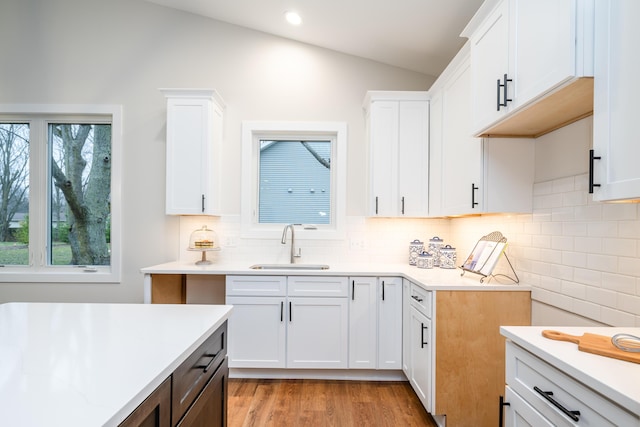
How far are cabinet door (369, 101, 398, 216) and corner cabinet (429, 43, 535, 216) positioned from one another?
32 cm

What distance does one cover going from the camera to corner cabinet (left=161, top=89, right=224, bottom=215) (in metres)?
2.84

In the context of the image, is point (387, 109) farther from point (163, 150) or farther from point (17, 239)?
point (17, 239)

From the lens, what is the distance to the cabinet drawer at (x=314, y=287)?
262 cm

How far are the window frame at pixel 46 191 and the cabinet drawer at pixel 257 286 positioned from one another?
4.28 ft

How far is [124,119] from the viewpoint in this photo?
316 centimetres

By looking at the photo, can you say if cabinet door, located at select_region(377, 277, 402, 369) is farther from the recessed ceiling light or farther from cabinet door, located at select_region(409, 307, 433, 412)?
the recessed ceiling light

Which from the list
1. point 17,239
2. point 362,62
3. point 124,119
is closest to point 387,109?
point 362,62

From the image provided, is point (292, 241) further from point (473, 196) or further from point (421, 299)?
point (473, 196)

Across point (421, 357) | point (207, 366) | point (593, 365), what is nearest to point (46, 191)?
point (207, 366)

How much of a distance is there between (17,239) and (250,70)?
9.09ft

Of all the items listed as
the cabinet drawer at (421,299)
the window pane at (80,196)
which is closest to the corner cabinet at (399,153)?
the cabinet drawer at (421,299)

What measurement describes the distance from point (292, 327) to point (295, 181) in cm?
140

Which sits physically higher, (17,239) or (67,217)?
(67,217)

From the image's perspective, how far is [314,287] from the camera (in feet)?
8.61
